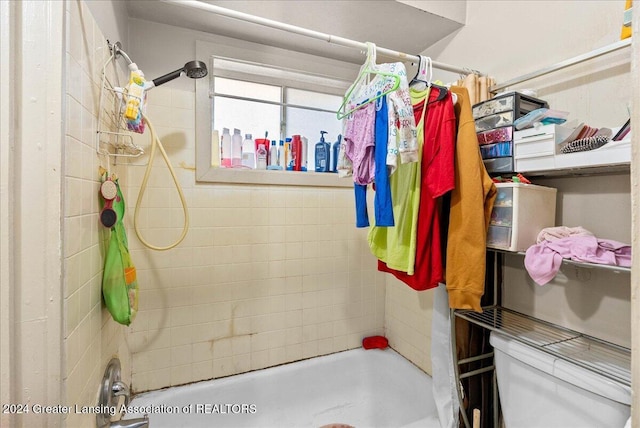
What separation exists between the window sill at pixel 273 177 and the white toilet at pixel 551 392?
4.13 feet

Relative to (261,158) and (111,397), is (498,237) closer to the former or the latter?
(261,158)

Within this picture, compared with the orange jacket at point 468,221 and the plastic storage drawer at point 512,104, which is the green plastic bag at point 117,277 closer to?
the orange jacket at point 468,221

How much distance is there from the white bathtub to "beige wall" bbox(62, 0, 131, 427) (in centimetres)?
65

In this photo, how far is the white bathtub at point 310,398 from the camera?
159cm

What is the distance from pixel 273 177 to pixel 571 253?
57.8 inches

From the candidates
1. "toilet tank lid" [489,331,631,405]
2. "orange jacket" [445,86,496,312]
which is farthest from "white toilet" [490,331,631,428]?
"orange jacket" [445,86,496,312]

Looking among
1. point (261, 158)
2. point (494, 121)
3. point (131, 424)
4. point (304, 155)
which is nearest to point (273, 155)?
point (261, 158)

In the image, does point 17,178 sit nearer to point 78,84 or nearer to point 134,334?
point 78,84

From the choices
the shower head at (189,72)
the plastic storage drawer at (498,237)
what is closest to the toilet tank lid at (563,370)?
the plastic storage drawer at (498,237)

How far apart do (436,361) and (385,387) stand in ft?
2.32

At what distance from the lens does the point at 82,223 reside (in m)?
0.90

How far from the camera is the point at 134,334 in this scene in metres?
1.62

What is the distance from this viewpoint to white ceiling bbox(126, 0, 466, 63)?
149 centimetres

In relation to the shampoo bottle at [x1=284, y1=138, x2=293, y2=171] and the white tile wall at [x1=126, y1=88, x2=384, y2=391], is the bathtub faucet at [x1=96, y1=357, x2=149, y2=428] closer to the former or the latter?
the white tile wall at [x1=126, y1=88, x2=384, y2=391]
